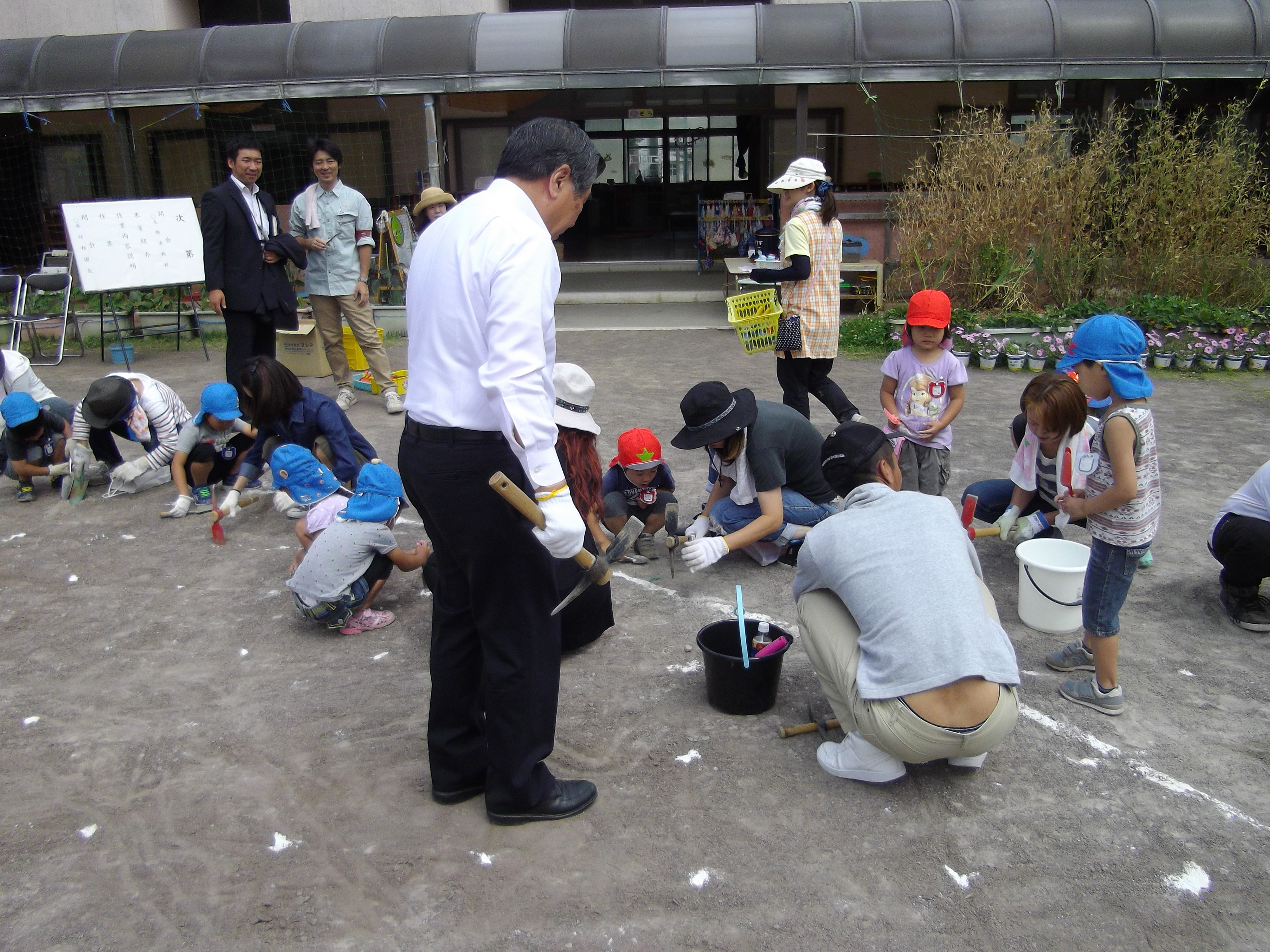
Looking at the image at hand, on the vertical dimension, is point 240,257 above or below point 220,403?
above

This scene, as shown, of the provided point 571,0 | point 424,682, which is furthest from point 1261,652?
point 571,0

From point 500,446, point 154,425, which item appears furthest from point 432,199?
point 500,446

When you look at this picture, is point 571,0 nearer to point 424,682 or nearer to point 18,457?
point 18,457

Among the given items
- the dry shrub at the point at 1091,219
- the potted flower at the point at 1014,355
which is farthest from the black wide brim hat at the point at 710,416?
the dry shrub at the point at 1091,219

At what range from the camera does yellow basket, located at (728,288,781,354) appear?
609 cm

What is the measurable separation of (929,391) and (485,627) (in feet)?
10.1

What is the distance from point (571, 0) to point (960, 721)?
15.2 meters

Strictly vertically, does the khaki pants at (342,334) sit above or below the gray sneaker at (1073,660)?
above

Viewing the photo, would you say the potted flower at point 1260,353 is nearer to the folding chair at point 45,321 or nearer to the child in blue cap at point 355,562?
the child in blue cap at point 355,562

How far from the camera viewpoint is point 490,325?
219 cm

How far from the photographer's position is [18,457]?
5.68 metres

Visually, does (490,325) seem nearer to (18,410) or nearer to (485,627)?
(485,627)

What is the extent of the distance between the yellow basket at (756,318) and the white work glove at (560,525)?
3853 millimetres

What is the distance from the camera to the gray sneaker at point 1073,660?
136 inches
